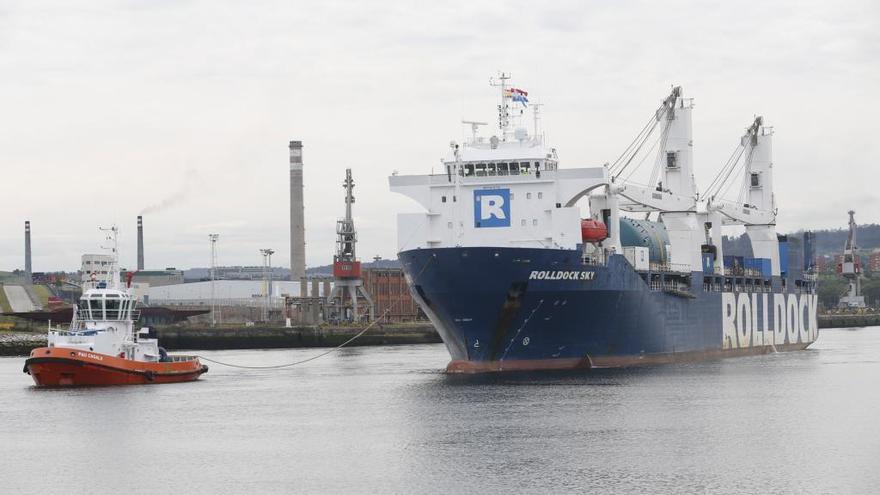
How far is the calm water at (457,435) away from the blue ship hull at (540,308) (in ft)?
3.98

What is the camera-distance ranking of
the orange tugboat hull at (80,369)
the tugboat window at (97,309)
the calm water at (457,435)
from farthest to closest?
the tugboat window at (97,309), the orange tugboat hull at (80,369), the calm water at (457,435)

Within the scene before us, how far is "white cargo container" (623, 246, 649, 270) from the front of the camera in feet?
180

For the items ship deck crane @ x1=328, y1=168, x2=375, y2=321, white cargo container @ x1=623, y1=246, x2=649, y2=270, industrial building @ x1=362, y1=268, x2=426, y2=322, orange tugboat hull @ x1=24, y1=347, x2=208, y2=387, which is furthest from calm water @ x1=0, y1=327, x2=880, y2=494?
industrial building @ x1=362, y1=268, x2=426, y2=322

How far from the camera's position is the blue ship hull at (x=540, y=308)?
154 feet

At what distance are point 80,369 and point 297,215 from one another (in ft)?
224

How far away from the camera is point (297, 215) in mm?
115188

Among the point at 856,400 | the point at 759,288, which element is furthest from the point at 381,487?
the point at 759,288

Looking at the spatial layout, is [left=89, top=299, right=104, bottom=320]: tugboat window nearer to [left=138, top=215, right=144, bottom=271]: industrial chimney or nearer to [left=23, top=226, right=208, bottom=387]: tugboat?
[left=23, top=226, right=208, bottom=387]: tugboat

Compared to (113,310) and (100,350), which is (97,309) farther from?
(100,350)

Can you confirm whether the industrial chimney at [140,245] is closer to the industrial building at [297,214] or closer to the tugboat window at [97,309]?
the industrial building at [297,214]

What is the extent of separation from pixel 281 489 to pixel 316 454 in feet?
14.5

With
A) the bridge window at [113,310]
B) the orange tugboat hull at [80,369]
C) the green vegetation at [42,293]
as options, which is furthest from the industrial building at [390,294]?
the bridge window at [113,310]

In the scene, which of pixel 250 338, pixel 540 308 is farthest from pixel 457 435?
pixel 250 338

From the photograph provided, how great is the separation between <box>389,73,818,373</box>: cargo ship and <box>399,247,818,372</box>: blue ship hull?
2.0 inches
